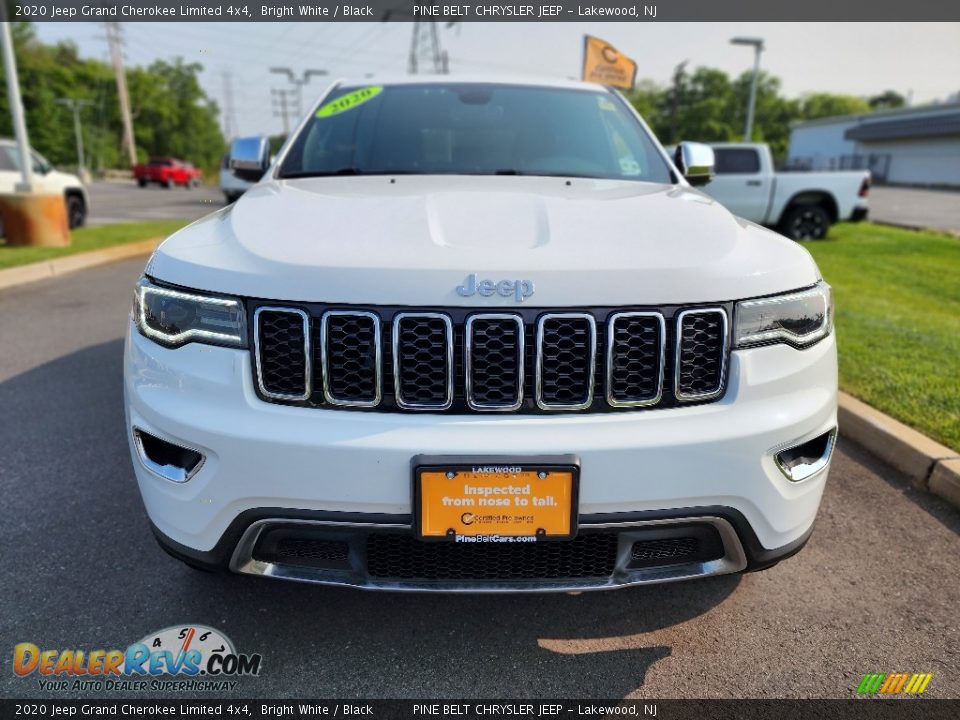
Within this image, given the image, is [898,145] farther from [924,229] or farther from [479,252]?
[479,252]

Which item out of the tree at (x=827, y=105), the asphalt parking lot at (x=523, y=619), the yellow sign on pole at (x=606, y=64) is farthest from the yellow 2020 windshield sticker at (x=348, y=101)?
the tree at (x=827, y=105)

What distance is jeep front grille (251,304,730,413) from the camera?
1.72 metres

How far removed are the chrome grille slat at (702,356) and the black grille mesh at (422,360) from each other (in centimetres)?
58

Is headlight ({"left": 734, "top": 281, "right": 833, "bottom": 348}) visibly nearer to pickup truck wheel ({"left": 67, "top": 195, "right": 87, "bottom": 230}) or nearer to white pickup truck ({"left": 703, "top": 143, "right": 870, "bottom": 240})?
white pickup truck ({"left": 703, "top": 143, "right": 870, "bottom": 240})

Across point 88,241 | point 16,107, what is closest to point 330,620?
point 88,241

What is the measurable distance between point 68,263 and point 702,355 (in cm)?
927

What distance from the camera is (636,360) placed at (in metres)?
1.77

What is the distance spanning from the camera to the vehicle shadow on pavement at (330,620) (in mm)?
1954

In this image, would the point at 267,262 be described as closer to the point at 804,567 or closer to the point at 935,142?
the point at 804,567

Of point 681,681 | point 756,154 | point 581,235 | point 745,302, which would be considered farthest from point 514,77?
point 756,154

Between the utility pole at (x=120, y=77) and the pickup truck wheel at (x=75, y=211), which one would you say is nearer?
the pickup truck wheel at (x=75, y=211)

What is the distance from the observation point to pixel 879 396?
13.0 feet

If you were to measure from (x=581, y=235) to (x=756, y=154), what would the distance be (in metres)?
12.5

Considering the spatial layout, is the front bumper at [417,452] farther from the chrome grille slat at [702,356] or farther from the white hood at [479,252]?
the white hood at [479,252]
